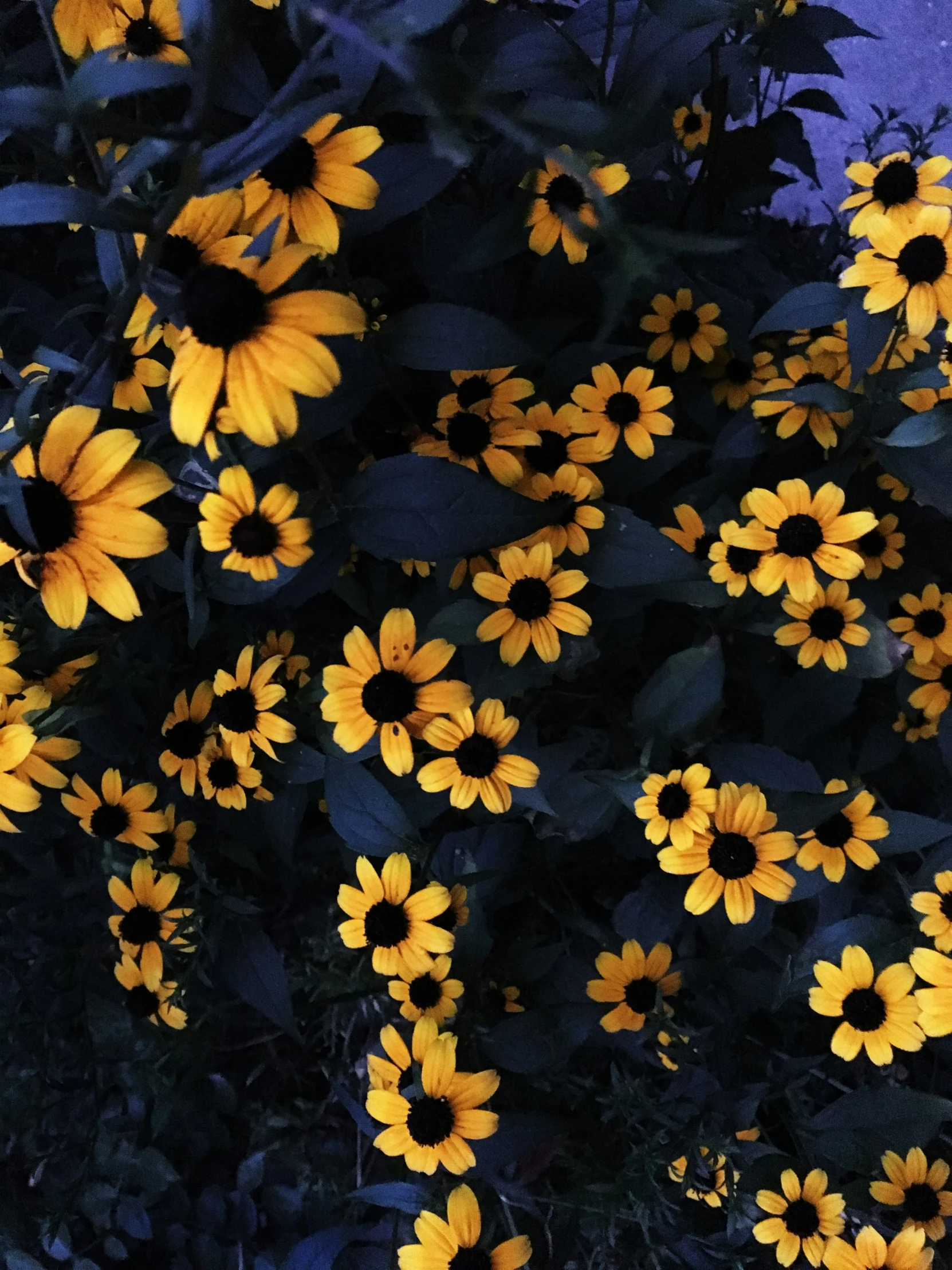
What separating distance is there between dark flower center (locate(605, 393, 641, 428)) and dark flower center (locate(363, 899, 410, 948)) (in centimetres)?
52

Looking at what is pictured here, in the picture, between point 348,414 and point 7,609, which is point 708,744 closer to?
point 348,414

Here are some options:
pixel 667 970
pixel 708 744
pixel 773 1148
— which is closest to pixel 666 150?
pixel 708 744

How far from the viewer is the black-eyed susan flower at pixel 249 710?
849 mm

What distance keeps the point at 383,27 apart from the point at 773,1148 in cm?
98

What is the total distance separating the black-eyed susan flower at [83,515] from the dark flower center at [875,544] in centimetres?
75

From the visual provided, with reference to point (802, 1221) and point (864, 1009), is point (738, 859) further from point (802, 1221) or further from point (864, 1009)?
point (802, 1221)

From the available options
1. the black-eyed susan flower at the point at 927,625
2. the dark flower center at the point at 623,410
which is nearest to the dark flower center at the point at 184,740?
the dark flower center at the point at 623,410

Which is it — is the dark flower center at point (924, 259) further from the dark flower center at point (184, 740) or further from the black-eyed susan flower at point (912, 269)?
the dark flower center at point (184, 740)

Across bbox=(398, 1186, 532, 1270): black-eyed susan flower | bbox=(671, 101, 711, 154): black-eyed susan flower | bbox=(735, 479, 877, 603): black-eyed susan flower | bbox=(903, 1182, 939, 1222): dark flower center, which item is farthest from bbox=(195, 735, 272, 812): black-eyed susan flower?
bbox=(671, 101, 711, 154): black-eyed susan flower

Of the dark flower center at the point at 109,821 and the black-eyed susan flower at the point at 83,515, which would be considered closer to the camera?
the black-eyed susan flower at the point at 83,515

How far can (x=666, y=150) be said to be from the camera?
3.26 feet

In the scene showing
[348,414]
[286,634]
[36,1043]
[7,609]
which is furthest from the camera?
[36,1043]

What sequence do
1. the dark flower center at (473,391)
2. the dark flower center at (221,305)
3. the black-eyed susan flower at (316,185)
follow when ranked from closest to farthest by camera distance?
the dark flower center at (221,305)
the black-eyed susan flower at (316,185)
the dark flower center at (473,391)

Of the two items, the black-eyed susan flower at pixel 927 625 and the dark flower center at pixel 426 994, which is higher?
the black-eyed susan flower at pixel 927 625
